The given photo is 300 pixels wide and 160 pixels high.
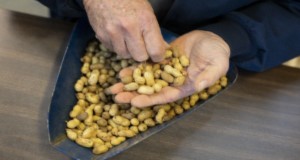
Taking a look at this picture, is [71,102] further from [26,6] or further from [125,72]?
[26,6]

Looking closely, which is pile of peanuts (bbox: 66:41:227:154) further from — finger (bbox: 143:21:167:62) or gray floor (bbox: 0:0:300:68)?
gray floor (bbox: 0:0:300:68)

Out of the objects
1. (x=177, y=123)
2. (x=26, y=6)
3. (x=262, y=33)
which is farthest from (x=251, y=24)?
(x=26, y=6)

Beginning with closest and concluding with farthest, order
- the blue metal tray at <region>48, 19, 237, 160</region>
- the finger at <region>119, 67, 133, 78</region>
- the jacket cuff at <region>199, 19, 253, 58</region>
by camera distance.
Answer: the blue metal tray at <region>48, 19, 237, 160</region> < the finger at <region>119, 67, 133, 78</region> < the jacket cuff at <region>199, 19, 253, 58</region>

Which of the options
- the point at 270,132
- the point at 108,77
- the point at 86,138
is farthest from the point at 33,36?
the point at 270,132

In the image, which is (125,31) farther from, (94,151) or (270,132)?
(270,132)

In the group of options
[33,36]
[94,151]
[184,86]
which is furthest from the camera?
[33,36]

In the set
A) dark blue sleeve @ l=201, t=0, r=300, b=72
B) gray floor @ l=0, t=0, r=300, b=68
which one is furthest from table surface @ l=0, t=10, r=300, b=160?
gray floor @ l=0, t=0, r=300, b=68

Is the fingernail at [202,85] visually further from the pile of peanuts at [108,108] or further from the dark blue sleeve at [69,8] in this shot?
the dark blue sleeve at [69,8]
